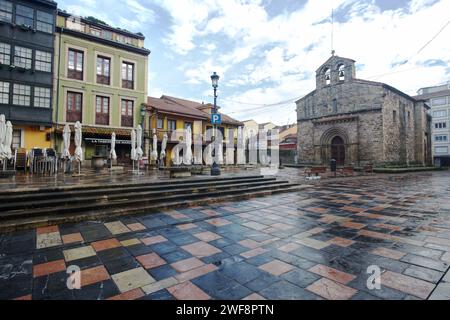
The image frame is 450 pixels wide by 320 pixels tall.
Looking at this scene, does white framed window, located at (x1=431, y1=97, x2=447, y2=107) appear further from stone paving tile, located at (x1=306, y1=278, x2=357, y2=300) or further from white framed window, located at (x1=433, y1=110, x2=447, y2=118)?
stone paving tile, located at (x1=306, y1=278, x2=357, y2=300)

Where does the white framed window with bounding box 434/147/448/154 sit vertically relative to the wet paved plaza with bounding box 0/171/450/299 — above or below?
above

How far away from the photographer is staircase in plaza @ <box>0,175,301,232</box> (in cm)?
446

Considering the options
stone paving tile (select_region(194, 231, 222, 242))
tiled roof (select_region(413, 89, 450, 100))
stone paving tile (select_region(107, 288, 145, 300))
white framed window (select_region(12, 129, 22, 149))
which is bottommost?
stone paving tile (select_region(107, 288, 145, 300))

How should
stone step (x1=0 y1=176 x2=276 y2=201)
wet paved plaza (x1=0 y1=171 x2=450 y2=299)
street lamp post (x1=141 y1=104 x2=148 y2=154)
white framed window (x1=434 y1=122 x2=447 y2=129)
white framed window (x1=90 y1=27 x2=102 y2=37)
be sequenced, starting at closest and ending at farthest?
wet paved plaza (x1=0 y1=171 x2=450 y2=299) < stone step (x1=0 y1=176 x2=276 y2=201) < white framed window (x1=90 y1=27 x2=102 y2=37) < street lamp post (x1=141 y1=104 x2=148 y2=154) < white framed window (x1=434 y1=122 x2=447 y2=129)

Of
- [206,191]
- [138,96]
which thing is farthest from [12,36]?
[206,191]

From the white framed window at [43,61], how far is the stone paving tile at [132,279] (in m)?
17.3

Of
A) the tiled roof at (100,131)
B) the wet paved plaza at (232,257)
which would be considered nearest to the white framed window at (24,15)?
the tiled roof at (100,131)

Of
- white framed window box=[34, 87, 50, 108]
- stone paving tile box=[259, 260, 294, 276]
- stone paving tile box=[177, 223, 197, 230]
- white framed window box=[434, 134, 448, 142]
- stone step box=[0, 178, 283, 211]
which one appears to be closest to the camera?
stone paving tile box=[259, 260, 294, 276]

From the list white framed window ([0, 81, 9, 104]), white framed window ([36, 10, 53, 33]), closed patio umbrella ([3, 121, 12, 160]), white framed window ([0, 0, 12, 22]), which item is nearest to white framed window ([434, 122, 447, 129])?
white framed window ([36, 10, 53, 33])

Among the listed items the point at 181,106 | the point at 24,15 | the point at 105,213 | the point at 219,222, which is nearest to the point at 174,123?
the point at 181,106

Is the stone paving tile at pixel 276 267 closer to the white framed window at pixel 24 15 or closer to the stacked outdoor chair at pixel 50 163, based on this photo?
the stacked outdoor chair at pixel 50 163

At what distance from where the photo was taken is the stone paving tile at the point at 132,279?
2.42m

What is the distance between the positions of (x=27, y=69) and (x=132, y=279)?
17.5 metres
